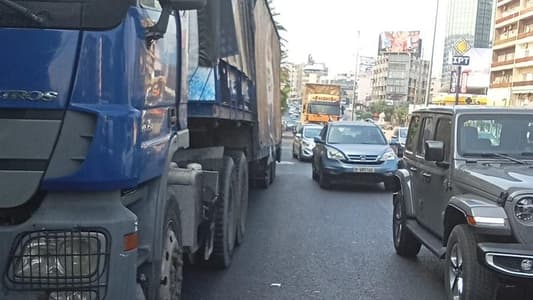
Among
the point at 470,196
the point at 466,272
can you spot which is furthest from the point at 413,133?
the point at 466,272

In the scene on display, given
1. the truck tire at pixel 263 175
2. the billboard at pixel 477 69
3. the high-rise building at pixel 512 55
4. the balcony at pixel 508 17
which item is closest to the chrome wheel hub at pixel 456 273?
the truck tire at pixel 263 175

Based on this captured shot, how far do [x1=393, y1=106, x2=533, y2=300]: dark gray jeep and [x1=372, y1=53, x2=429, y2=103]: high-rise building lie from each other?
4203 inches

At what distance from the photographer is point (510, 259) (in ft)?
15.1

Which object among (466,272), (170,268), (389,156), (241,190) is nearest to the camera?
(170,268)

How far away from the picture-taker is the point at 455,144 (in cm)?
621

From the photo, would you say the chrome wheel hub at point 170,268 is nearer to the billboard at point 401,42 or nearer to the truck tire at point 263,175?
the truck tire at point 263,175

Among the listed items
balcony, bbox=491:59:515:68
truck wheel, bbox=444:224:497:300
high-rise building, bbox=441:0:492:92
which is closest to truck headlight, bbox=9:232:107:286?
truck wheel, bbox=444:224:497:300

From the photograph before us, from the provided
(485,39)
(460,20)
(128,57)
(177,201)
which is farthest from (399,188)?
(485,39)

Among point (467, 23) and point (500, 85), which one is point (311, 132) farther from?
point (500, 85)

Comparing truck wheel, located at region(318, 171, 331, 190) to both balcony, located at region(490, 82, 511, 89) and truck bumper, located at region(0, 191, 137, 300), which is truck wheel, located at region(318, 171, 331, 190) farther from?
balcony, located at region(490, 82, 511, 89)

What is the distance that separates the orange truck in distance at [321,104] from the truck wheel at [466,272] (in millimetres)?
34210

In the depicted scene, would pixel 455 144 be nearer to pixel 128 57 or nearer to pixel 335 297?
pixel 335 297

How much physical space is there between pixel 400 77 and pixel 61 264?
116 metres

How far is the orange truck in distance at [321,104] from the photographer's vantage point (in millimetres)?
39906
